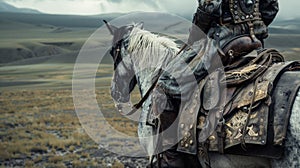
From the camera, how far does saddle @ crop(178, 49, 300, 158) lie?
2621 millimetres

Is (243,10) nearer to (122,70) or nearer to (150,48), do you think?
(150,48)

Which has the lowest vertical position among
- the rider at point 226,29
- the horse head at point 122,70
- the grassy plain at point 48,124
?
the grassy plain at point 48,124

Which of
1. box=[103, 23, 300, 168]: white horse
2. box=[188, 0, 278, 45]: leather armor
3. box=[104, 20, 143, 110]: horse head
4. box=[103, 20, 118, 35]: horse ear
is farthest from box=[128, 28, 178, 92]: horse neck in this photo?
box=[188, 0, 278, 45]: leather armor

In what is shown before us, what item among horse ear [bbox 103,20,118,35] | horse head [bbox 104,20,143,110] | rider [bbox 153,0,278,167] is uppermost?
rider [bbox 153,0,278,167]

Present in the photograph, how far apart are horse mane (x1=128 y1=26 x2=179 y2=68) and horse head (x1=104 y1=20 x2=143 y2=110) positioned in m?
0.11

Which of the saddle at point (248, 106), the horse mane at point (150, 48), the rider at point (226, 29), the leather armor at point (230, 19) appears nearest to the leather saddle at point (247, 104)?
the saddle at point (248, 106)

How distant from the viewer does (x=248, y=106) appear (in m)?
2.77

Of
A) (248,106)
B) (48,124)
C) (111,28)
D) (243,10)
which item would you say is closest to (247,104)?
(248,106)

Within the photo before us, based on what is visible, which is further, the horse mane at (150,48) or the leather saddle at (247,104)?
the horse mane at (150,48)

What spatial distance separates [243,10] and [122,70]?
189 centimetres

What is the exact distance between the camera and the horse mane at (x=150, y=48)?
3.90 metres

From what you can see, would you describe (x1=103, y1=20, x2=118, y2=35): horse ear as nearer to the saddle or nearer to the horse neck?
the horse neck

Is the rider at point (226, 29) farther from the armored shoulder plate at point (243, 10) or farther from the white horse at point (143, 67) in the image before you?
→ the white horse at point (143, 67)

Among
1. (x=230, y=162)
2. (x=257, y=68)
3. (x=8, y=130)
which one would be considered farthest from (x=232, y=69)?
(x=8, y=130)
